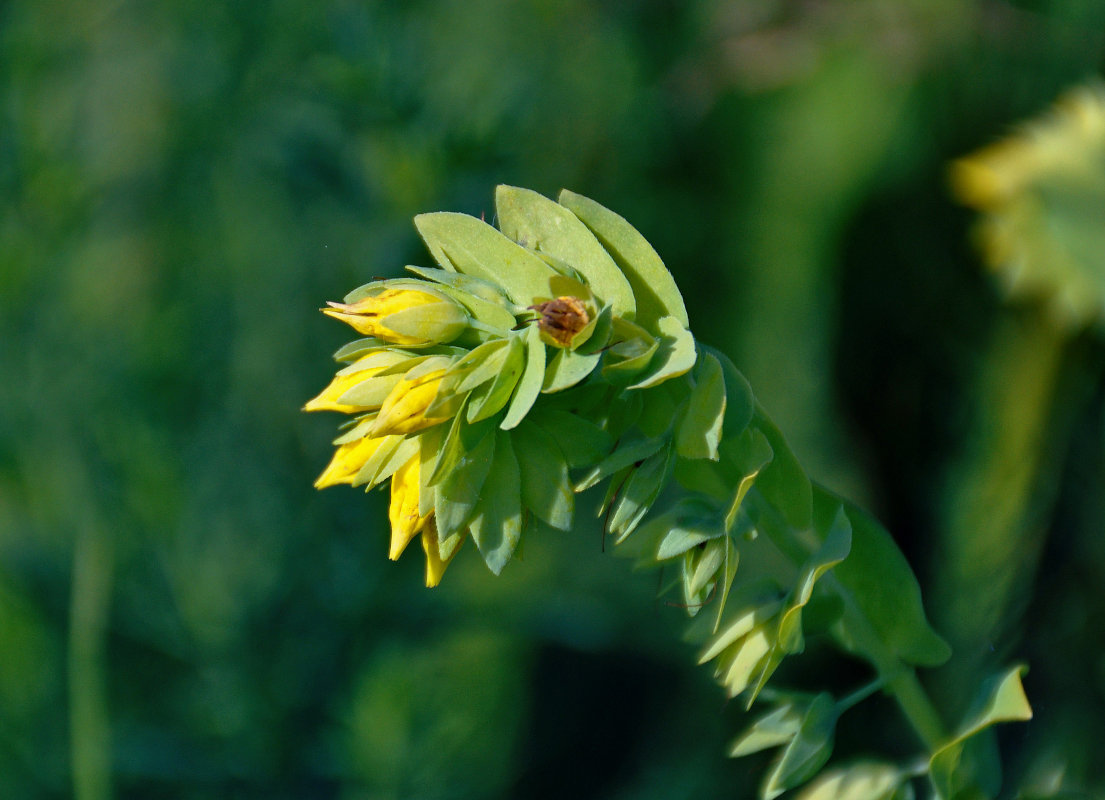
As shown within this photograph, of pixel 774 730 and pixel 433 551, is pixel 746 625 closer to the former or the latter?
pixel 774 730

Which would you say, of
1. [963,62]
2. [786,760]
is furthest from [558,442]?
[963,62]

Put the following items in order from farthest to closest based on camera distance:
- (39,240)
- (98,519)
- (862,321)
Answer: (862,321) < (39,240) < (98,519)

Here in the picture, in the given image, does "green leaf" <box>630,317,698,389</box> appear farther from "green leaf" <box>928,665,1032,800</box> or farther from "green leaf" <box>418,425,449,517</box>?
"green leaf" <box>928,665,1032,800</box>

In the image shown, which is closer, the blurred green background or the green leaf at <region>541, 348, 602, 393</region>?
the green leaf at <region>541, 348, 602, 393</region>

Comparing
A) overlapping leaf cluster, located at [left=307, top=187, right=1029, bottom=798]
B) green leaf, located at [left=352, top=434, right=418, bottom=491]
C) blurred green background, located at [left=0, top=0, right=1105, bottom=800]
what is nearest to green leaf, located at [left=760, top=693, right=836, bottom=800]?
overlapping leaf cluster, located at [left=307, top=187, right=1029, bottom=798]

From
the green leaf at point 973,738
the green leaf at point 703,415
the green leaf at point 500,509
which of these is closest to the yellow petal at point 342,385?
the green leaf at point 500,509

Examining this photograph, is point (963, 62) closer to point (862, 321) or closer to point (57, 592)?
point (862, 321)

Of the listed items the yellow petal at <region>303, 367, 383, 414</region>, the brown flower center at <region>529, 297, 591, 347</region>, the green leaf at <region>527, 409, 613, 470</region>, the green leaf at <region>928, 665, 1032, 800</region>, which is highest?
the brown flower center at <region>529, 297, 591, 347</region>

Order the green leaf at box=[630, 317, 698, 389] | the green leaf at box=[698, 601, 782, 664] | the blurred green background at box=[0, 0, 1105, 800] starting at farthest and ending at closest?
1. the blurred green background at box=[0, 0, 1105, 800]
2. the green leaf at box=[698, 601, 782, 664]
3. the green leaf at box=[630, 317, 698, 389]

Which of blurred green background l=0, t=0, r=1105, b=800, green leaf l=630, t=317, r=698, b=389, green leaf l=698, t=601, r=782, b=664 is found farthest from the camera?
blurred green background l=0, t=0, r=1105, b=800
